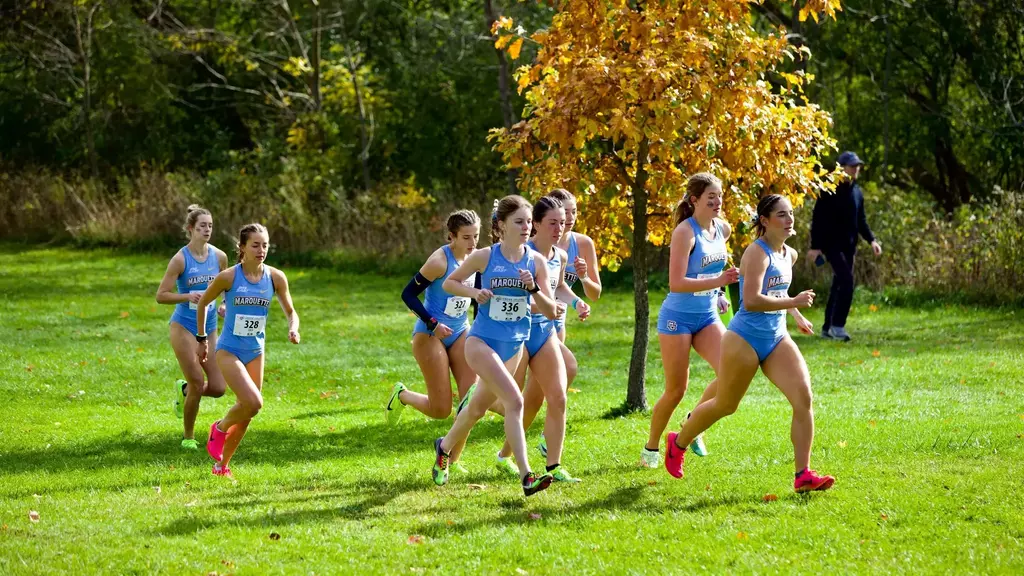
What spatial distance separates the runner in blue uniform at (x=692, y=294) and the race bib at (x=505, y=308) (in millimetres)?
1046

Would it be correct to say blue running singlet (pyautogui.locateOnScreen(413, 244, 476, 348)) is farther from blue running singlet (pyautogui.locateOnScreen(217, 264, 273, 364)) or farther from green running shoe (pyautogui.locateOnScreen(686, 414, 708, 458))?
green running shoe (pyautogui.locateOnScreen(686, 414, 708, 458))

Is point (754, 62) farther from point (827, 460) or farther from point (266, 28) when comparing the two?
point (266, 28)

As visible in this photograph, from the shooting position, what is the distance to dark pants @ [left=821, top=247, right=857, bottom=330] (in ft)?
48.6

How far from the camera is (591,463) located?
29.6 feet

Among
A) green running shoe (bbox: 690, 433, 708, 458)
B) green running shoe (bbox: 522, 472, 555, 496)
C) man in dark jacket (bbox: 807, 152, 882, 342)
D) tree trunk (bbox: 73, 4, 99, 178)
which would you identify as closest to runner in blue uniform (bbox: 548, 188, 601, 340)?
green running shoe (bbox: 690, 433, 708, 458)

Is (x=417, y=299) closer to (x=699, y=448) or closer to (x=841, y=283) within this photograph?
(x=699, y=448)

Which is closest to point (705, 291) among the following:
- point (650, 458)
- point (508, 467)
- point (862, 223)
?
point (650, 458)

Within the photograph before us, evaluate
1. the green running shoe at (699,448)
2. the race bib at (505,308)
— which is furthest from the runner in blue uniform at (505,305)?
the green running shoe at (699,448)

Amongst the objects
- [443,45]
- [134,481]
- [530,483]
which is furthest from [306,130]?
[530,483]

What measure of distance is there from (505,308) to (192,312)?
346cm

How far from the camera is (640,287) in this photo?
11.2 m

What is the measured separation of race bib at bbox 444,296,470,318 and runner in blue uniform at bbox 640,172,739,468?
1.52 metres

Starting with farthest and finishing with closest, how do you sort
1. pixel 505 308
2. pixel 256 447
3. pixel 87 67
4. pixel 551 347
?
1. pixel 87 67
2. pixel 256 447
3. pixel 551 347
4. pixel 505 308

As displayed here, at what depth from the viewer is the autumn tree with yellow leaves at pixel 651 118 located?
9945mm
